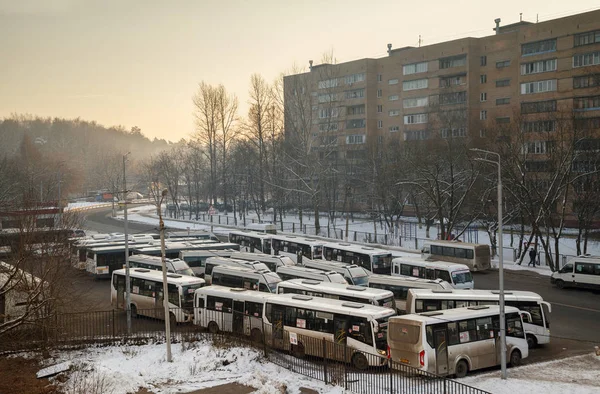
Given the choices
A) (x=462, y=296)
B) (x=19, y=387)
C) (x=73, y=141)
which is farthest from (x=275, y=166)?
(x=73, y=141)

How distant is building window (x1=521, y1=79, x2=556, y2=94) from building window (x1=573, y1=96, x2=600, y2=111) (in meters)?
3.45

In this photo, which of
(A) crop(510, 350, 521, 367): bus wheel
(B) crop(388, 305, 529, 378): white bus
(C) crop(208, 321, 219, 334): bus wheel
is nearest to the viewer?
(B) crop(388, 305, 529, 378): white bus

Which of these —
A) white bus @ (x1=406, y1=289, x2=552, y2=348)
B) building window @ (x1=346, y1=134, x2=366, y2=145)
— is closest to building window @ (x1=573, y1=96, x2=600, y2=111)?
building window @ (x1=346, y1=134, x2=366, y2=145)

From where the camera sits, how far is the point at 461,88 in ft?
260

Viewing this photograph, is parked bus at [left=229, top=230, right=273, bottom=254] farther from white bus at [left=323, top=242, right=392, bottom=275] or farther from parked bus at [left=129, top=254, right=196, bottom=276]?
parked bus at [left=129, top=254, right=196, bottom=276]

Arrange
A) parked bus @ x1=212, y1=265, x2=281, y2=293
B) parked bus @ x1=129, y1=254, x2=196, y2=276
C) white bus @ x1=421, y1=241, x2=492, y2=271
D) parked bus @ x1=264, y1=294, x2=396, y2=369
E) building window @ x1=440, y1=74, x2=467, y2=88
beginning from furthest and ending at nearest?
building window @ x1=440, y1=74, x2=467, y2=88 → white bus @ x1=421, y1=241, x2=492, y2=271 → parked bus @ x1=129, y1=254, x2=196, y2=276 → parked bus @ x1=212, y1=265, x2=281, y2=293 → parked bus @ x1=264, y1=294, x2=396, y2=369

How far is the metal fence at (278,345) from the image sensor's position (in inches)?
639

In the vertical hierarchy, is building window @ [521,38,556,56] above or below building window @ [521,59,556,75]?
above

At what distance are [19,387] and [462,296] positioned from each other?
1696cm

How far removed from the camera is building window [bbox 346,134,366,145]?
92.4m

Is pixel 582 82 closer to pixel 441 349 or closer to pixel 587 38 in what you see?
pixel 587 38

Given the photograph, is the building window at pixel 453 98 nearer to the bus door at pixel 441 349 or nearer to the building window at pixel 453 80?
the building window at pixel 453 80

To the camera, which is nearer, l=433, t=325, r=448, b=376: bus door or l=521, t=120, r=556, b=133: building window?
l=433, t=325, r=448, b=376: bus door

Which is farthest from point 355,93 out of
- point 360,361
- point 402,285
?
point 360,361
